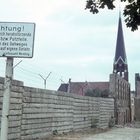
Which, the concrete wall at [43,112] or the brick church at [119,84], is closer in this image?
the concrete wall at [43,112]

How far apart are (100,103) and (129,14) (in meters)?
24.7

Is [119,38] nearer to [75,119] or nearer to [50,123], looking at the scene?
[75,119]

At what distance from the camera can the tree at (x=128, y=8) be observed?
7.54 m

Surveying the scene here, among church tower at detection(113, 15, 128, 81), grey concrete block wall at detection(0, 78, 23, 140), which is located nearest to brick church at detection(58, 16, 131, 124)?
church tower at detection(113, 15, 128, 81)

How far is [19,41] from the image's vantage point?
210 inches

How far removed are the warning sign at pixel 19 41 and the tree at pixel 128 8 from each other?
2.50 meters

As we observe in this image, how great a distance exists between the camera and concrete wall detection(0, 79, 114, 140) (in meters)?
14.9

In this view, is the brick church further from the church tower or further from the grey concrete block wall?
the grey concrete block wall

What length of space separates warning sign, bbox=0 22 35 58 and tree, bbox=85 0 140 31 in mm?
2498

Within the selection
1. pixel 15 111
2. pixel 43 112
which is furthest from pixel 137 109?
pixel 15 111

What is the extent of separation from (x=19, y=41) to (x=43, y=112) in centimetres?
1327

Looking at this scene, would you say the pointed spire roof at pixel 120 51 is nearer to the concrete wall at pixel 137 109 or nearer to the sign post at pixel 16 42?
the concrete wall at pixel 137 109

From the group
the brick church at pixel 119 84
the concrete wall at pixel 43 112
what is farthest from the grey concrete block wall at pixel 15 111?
the brick church at pixel 119 84

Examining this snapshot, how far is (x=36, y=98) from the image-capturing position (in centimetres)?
1734
